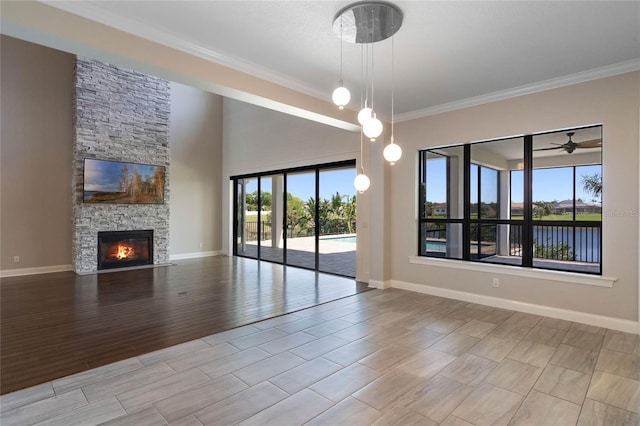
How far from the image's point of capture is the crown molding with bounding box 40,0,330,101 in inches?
107

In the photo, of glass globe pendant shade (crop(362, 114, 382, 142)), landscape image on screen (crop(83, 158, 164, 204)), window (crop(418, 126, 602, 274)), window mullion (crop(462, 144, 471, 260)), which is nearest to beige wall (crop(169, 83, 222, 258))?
landscape image on screen (crop(83, 158, 164, 204))

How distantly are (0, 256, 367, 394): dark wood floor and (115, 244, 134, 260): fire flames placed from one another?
0.68m

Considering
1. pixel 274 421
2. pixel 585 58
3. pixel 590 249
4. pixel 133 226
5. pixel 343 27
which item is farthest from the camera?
pixel 133 226

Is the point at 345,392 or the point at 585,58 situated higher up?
the point at 585,58

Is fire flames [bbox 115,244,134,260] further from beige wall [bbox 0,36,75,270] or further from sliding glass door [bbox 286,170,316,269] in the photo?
sliding glass door [bbox 286,170,316,269]

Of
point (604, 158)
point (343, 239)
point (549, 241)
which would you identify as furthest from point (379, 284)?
point (604, 158)

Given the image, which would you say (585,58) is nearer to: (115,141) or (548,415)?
(548,415)

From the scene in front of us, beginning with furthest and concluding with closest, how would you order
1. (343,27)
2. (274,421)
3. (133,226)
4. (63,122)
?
(133,226)
(63,122)
(343,27)
(274,421)

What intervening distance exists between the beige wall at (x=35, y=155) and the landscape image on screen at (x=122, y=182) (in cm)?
59

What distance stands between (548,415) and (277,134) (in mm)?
7324

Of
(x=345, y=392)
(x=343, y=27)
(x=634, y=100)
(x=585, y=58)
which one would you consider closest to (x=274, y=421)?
(x=345, y=392)

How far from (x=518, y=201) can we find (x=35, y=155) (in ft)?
29.8

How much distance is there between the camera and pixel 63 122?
23.9 ft

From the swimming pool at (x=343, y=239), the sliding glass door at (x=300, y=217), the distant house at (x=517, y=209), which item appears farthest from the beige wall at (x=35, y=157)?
the distant house at (x=517, y=209)
